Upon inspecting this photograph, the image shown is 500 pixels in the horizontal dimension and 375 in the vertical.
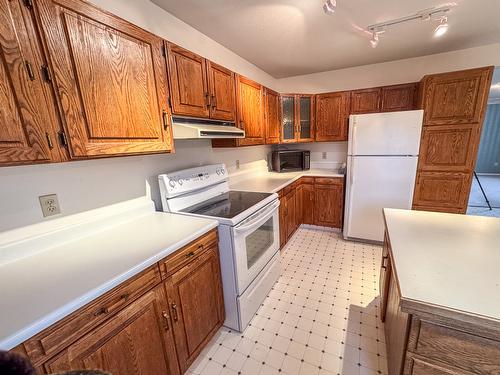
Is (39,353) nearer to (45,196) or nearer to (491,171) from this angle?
(45,196)

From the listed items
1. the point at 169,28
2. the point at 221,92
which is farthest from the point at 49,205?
the point at 169,28

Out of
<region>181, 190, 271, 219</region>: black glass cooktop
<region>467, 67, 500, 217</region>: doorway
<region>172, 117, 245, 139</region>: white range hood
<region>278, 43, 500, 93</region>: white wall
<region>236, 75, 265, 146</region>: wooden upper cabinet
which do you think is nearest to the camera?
<region>172, 117, 245, 139</region>: white range hood

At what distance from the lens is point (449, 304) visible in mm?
699

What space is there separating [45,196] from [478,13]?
11.2 ft

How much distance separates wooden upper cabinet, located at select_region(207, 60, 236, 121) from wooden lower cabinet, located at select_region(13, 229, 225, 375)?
1034 millimetres

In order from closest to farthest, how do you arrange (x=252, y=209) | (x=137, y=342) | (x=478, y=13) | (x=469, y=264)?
(x=469, y=264), (x=137, y=342), (x=252, y=209), (x=478, y=13)

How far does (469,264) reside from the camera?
881 mm

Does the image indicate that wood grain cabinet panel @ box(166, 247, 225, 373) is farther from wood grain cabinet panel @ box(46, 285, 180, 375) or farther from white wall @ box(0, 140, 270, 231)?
white wall @ box(0, 140, 270, 231)

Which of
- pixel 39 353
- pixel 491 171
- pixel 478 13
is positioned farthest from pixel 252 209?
pixel 491 171

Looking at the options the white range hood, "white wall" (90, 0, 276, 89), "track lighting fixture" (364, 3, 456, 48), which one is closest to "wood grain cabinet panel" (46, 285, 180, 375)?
the white range hood

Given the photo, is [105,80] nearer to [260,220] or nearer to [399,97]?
[260,220]

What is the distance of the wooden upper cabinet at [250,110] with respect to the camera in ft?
7.14

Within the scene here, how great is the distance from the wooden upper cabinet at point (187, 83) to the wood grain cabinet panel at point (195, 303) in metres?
1.01

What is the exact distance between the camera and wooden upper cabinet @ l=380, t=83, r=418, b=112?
8.98ft
